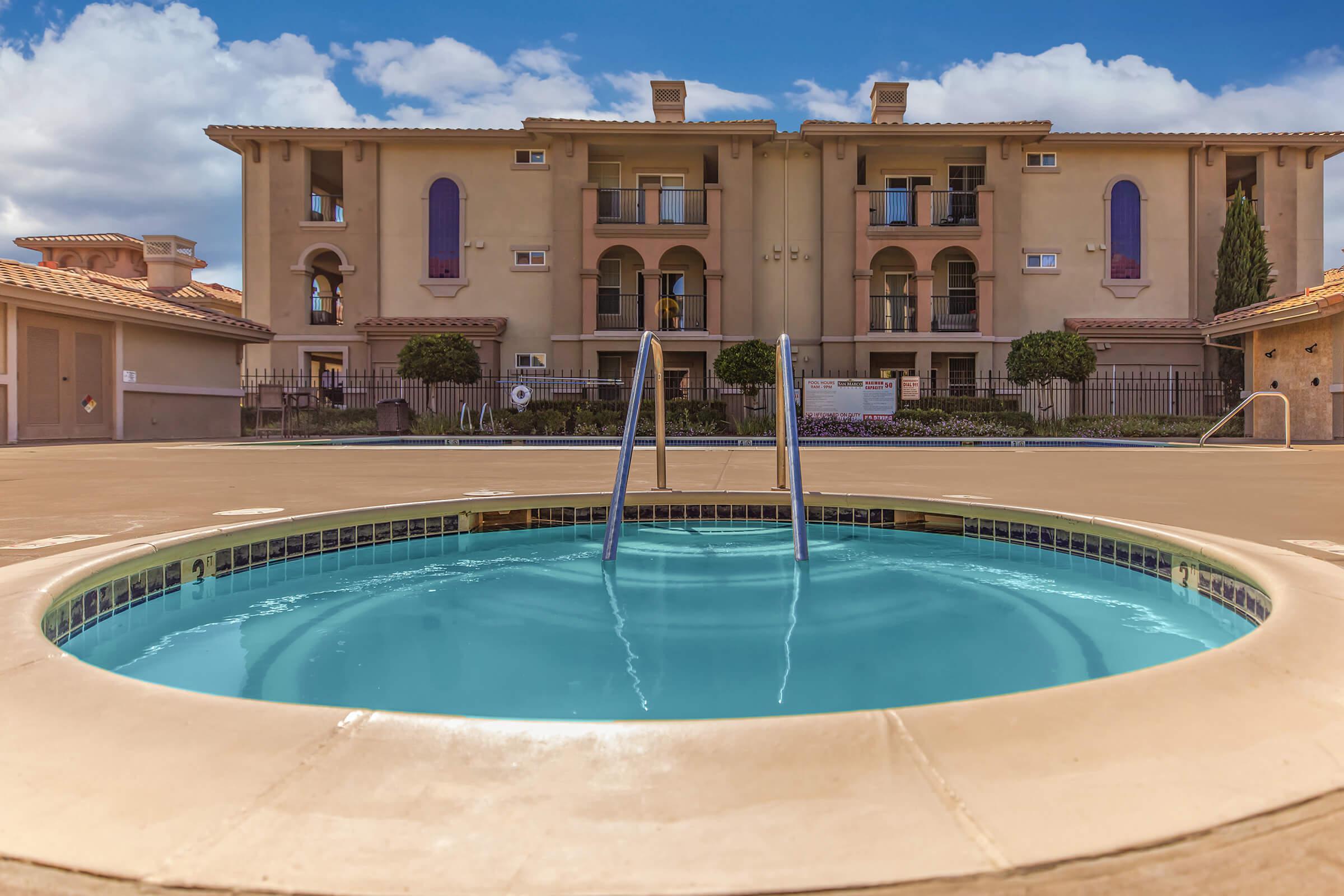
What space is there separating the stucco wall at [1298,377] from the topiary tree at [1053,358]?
3476 millimetres

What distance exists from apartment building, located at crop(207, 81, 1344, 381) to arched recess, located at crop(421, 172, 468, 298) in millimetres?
61

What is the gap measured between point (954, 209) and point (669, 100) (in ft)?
30.5

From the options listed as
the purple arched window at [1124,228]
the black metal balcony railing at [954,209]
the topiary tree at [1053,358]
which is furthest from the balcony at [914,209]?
the topiary tree at [1053,358]

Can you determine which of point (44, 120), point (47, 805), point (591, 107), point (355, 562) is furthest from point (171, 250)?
point (47, 805)

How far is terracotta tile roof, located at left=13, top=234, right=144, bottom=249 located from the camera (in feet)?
105

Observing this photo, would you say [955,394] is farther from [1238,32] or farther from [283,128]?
[283,128]

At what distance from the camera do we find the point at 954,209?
74.1ft

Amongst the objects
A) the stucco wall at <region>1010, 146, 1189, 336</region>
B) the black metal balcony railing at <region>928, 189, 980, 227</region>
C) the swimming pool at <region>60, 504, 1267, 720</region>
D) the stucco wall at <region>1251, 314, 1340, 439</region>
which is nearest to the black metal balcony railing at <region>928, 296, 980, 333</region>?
the stucco wall at <region>1010, 146, 1189, 336</region>

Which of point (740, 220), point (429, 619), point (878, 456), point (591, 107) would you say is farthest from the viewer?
point (591, 107)

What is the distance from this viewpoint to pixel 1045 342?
18.1 meters

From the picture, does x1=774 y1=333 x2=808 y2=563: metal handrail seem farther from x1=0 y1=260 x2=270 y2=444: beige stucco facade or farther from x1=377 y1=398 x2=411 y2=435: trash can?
x1=0 y1=260 x2=270 y2=444: beige stucco facade

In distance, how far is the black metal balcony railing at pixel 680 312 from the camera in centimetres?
2295

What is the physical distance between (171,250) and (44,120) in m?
23.7

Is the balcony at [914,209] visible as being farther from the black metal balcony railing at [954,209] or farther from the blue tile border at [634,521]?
the blue tile border at [634,521]
